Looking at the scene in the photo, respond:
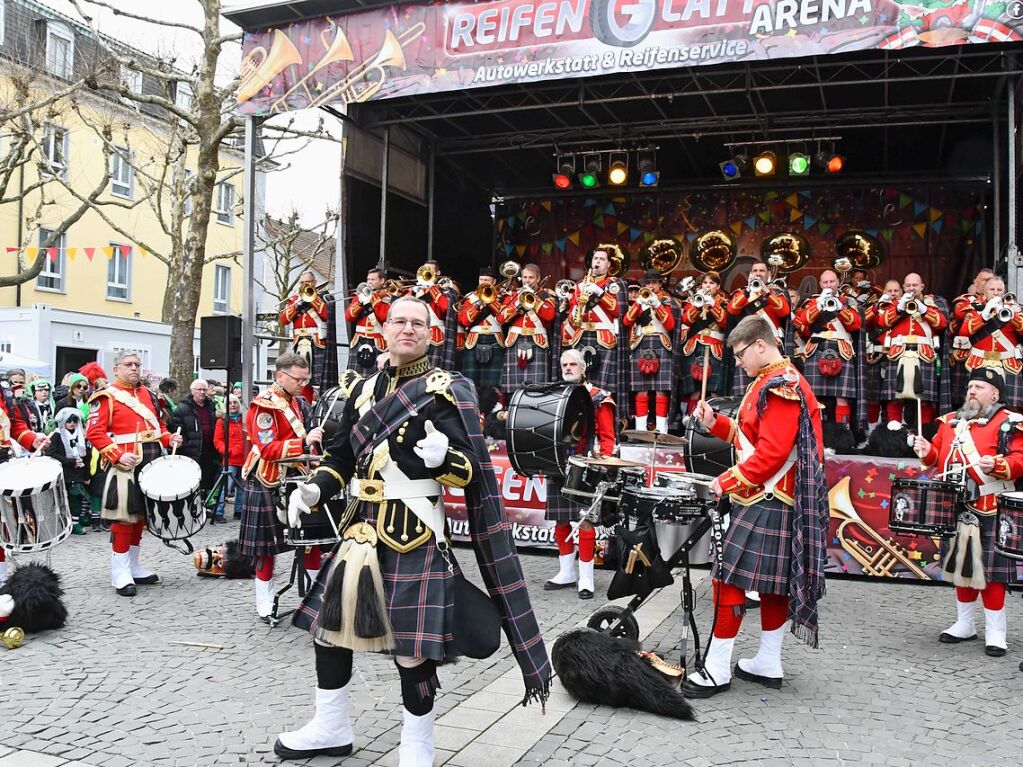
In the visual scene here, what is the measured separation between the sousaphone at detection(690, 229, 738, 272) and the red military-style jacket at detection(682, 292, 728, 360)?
4526 mm

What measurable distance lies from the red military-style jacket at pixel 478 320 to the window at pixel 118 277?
1729 cm

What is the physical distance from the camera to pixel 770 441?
4105 millimetres

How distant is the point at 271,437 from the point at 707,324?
5.40m

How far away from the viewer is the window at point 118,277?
956 inches

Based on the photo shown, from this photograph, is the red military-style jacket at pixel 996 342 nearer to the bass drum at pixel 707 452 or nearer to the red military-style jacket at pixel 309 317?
the bass drum at pixel 707 452

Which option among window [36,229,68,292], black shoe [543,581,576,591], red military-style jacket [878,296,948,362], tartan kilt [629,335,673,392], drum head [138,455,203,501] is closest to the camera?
drum head [138,455,203,501]

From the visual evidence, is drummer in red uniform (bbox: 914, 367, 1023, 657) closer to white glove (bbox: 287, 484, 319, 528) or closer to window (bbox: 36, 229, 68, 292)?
white glove (bbox: 287, 484, 319, 528)

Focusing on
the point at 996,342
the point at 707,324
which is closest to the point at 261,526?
the point at 707,324

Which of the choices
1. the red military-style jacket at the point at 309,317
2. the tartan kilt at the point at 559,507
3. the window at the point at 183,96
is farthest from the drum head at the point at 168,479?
the window at the point at 183,96

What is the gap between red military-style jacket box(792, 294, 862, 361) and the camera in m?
8.95

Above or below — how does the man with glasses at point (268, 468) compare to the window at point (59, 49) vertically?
below

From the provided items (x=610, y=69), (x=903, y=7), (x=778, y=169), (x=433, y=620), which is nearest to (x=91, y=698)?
(x=433, y=620)

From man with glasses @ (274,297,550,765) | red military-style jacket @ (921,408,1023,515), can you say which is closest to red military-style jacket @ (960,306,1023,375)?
red military-style jacket @ (921,408,1023,515)

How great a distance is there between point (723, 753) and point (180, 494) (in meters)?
4.24
